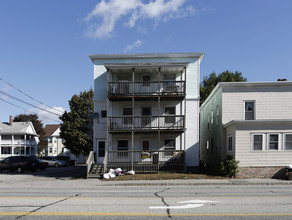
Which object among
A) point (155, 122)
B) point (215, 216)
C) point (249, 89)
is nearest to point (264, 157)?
point (249, 89)

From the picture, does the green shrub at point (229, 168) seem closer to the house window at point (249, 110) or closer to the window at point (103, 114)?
the house window at point (249, 110)

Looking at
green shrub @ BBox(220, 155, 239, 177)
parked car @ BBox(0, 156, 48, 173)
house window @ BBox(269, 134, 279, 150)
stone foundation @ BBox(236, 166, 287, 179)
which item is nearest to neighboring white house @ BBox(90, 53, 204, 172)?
green shrub @ BBox(220, 155, 239, 177)

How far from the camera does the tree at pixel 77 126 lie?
131 ft

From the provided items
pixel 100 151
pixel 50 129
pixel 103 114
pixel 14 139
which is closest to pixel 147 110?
pixel 103 114

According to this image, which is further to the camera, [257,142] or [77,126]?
[77,126]

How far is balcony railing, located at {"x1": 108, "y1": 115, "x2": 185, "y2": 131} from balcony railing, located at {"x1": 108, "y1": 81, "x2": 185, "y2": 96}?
2047 millimetres

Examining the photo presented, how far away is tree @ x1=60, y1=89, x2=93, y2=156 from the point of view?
3997cm

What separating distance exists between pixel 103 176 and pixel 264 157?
11190 mm

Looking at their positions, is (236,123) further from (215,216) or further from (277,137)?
(215,216)

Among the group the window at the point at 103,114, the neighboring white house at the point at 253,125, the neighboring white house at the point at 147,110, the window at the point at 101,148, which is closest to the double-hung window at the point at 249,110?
the neighboring white house at the point at 253,125

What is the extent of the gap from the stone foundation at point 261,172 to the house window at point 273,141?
1336mm

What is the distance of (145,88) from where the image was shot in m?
22.8

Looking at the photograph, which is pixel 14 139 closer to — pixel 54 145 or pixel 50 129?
pixel 54 145

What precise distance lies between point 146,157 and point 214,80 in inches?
969
